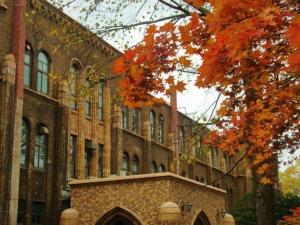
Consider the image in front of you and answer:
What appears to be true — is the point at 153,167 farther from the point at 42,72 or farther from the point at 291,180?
the point at 291,180

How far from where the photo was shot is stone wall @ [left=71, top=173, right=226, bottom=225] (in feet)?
66.7

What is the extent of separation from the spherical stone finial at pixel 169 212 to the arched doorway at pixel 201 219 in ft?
12.4

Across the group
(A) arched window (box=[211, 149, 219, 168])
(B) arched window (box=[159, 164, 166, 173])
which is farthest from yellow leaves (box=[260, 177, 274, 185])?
(A) arched window (box=[211, 149, 219, 168])

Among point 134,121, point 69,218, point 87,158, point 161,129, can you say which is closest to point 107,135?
point 87,158

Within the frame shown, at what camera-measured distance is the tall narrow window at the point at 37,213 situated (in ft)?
71.0

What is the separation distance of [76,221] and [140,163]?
1145 cm

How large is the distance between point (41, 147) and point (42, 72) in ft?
11.3

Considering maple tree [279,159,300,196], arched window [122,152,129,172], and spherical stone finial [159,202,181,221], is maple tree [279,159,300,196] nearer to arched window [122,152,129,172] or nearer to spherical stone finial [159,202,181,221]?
arched window [122,152,129,172]

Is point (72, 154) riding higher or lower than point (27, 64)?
lower

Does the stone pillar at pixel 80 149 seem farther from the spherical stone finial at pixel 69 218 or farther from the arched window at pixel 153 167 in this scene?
the arched window at pixel 153 167

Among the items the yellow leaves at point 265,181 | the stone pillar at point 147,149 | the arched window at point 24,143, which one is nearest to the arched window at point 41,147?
the arched window at point 24,143

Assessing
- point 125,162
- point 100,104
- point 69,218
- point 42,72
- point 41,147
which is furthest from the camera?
point 125,162

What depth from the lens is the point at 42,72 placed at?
23562mm

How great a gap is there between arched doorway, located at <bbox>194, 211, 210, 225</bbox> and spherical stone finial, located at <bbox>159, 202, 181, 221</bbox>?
3770mm
